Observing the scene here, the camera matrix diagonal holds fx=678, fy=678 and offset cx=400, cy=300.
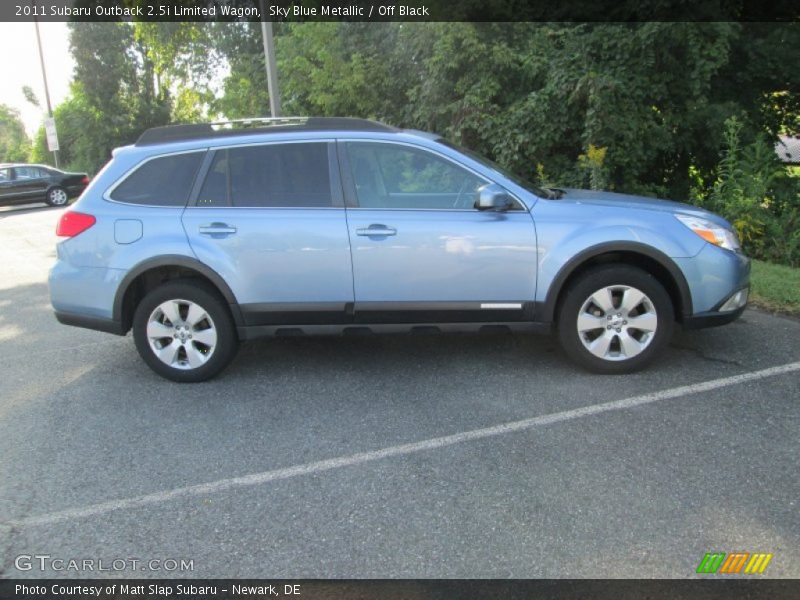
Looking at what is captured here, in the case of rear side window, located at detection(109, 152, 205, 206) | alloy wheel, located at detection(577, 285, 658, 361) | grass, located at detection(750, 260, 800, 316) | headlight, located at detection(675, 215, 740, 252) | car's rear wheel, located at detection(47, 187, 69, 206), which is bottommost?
car's rear wheel, located at detection(47, 187, 69, 206)

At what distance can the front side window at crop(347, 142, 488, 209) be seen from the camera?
4848 mm

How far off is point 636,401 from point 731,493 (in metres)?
1.16

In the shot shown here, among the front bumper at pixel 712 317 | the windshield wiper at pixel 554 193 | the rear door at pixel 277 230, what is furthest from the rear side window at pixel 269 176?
the front bumper at pixel 712 317

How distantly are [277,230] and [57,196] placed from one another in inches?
852

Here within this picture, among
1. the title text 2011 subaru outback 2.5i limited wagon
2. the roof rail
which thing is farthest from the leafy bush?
the roof rail

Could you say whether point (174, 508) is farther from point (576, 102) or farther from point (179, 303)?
point (576, 102)

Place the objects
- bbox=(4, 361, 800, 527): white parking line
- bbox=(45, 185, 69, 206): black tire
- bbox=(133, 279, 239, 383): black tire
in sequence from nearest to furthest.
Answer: bbox=(4, 361, 800, 527): white parking line
bbox=(133, 279, 239, 383): black tire
bbox=(45, 185, 69, 206): black tire

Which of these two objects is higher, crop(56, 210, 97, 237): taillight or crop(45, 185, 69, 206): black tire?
crop(56, 210, 97, 237): taillight

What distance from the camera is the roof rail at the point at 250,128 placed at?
5070mm

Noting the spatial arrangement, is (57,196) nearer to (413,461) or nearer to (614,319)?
(614,319)

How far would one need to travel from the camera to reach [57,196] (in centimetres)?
2325

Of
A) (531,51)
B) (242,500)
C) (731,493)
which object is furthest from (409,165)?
(531,51)

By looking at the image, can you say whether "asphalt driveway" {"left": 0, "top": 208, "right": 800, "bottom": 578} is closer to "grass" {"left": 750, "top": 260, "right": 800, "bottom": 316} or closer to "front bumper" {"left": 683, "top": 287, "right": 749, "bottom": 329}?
"front bumper" {"left": 683, "top": 287, "right": 749, "bottom": 329}

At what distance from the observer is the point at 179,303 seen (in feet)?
16.1
